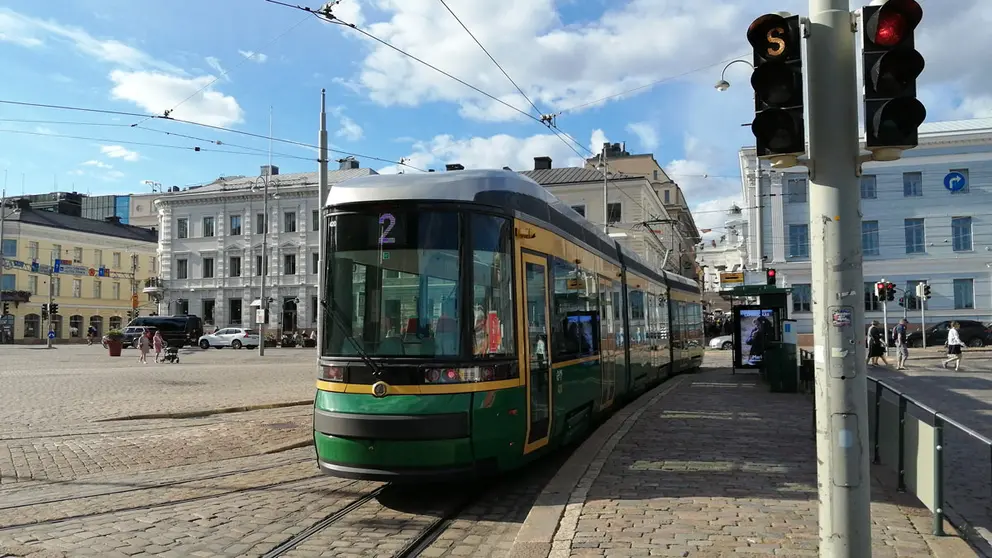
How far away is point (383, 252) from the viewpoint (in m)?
7.16

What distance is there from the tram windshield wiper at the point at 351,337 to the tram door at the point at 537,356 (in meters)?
1.48

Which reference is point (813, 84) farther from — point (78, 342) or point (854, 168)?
point (78, 342)

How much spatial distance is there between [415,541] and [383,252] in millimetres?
2540

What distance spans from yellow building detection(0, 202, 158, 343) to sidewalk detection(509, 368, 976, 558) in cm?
5992

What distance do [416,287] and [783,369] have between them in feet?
38.7

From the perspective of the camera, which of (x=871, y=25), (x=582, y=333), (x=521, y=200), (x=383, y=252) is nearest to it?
(x=871, y=25)

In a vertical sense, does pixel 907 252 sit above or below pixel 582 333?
above

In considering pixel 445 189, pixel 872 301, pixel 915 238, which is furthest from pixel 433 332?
pixel 915 238

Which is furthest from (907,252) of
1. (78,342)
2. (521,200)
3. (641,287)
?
(78,342)

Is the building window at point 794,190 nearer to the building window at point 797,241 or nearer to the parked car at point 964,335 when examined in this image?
the building window at point 797,241

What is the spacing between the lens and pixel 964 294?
46.8 metres

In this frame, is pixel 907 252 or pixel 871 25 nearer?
pixel 871 25

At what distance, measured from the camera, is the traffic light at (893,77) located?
14.3ft

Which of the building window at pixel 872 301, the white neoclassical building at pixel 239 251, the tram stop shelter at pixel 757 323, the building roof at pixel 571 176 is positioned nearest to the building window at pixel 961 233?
the building window at pixel 872 301
